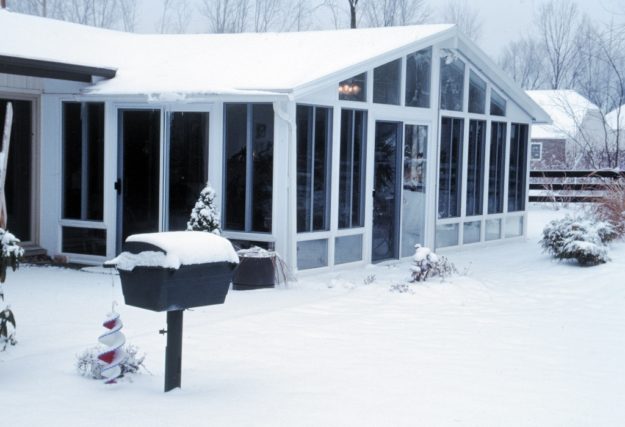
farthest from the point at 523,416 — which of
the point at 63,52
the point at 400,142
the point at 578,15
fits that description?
the point at 578,15

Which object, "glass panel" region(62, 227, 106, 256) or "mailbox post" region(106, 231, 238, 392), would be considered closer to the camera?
"mailbox post" region(106, 231, 238, 392)

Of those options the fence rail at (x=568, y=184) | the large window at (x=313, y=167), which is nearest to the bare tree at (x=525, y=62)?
the fence rail at (x=568, y=184)

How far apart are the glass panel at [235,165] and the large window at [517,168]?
662 centimetres

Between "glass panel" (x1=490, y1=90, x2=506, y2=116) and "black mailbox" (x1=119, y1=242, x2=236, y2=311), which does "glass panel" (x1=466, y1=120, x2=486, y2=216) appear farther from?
"black mailbox" (x1=119, y1=242, x2=236, y2=311)

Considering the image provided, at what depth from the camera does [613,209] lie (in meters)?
14.1

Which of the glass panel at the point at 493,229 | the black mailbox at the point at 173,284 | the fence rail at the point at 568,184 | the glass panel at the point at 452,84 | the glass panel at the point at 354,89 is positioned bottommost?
the glass panel at the point at 493,229

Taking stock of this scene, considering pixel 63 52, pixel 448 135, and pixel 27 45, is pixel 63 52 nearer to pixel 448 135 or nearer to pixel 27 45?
pixel 27 45

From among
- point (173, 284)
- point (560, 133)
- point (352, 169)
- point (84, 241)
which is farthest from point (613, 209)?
point (560, 133)

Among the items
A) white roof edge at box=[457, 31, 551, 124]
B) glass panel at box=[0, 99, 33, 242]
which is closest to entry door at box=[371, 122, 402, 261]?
white roof edge at box=[457, 31, 551, 124]

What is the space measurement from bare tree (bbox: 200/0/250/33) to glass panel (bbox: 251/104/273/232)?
30.2 m

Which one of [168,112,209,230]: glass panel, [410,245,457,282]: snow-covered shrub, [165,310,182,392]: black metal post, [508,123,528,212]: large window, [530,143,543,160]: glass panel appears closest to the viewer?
[165,310,182,392]: black metal post

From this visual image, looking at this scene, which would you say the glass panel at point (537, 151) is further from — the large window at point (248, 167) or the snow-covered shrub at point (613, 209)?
the large window at point (248, 167)

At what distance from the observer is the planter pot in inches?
382

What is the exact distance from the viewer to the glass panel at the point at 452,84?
13391mm
